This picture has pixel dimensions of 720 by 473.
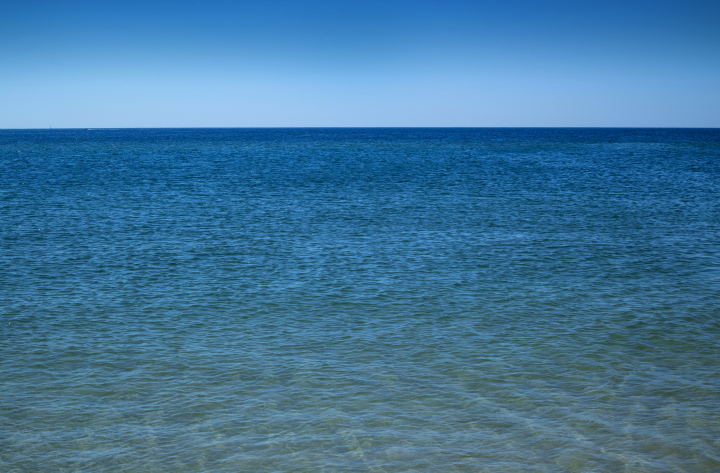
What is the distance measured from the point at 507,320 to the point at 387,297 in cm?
463

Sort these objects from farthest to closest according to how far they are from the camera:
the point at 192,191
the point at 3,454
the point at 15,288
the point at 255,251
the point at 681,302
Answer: the point at 192,191 < the point at 255,251 < the point at 15,288 < the point at 681,302 < the point at 3,454

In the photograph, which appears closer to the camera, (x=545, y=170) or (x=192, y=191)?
(x=192, y=191)

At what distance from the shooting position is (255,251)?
3025cm

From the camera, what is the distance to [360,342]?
18.0 meters

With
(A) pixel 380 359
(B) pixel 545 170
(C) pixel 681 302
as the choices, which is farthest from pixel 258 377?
(B) pixel 545 170

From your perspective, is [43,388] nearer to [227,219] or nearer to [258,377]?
[258,377]

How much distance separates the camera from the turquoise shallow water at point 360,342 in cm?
1234

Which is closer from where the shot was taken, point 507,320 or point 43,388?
point 43,388

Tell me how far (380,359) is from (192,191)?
42.1m

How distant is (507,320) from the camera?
19.9 m

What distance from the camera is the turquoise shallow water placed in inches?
486

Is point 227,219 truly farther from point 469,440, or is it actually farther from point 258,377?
point 469,440

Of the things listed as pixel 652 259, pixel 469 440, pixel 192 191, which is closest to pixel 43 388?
pixel 469 440

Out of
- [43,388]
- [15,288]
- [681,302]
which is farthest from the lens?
[15,288]
